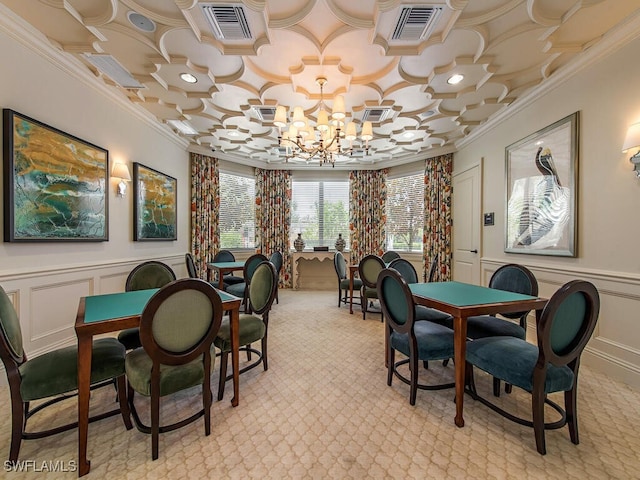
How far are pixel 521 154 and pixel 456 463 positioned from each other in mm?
3651

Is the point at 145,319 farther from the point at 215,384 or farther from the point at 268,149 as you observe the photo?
the point at 268,149

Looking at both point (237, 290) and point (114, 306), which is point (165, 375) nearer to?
point (114, 306)

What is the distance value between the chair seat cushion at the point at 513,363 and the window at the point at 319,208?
5.17 meters

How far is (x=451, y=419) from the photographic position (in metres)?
1.96

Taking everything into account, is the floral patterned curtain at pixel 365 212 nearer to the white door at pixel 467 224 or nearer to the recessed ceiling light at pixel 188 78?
the white door at pixel 467 224

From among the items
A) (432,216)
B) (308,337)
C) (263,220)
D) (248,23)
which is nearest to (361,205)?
(432,216)

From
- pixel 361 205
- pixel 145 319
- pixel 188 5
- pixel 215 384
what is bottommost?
pixel 215 384

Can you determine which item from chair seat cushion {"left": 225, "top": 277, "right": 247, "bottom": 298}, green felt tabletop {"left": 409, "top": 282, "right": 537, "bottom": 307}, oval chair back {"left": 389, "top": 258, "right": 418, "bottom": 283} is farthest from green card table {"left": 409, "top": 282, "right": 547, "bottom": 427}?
chair seat cushion {"left": 225, "top": 277, "right": 247, "bottom": 298}

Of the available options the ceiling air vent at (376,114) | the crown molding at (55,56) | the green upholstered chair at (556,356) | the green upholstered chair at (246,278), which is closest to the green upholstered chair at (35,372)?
the green upholstered chair at (246,278)

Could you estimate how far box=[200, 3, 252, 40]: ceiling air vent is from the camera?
2105mm

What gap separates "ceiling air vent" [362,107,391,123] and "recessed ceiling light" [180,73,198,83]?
2144mm

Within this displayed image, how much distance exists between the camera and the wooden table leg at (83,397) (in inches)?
59.3

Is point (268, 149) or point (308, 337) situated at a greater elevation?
point (268, 149)

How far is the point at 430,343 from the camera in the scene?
6.97 feet
